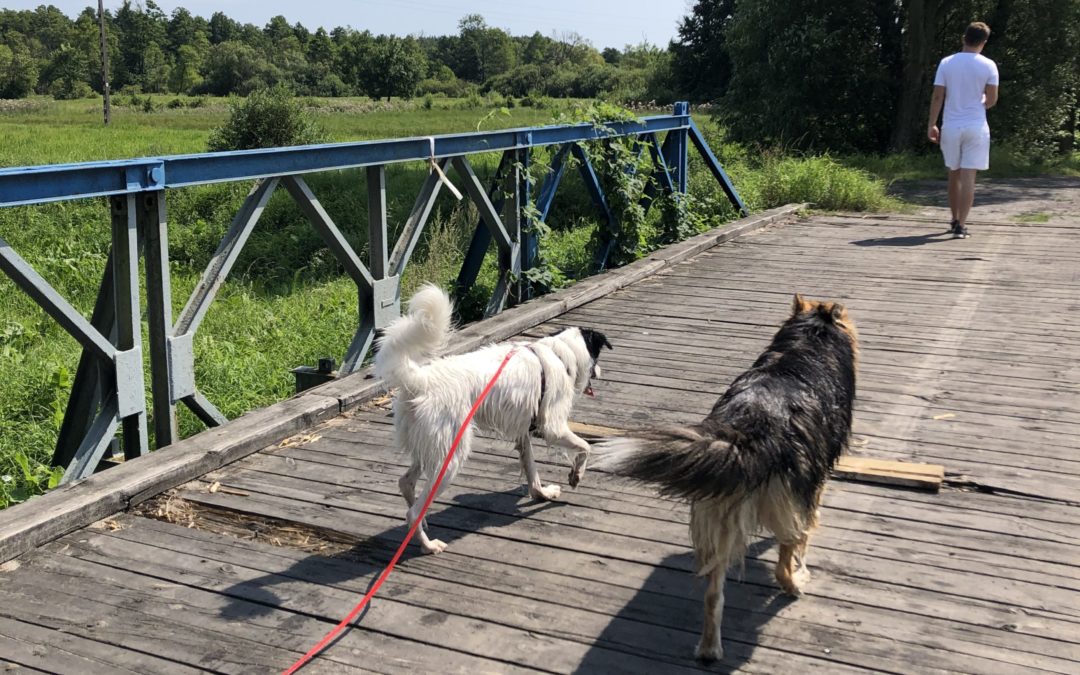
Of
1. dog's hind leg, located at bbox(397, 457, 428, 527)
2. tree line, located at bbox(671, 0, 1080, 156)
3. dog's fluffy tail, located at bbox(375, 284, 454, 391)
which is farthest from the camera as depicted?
tree line, located at bbox(671, 0, 1080, 156)

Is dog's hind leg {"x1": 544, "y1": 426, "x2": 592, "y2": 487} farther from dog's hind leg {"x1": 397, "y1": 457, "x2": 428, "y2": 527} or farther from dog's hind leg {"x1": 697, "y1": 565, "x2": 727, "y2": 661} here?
dog's hind leg {"x1": 697, "y1": 565, "x2": 727, "y2": 661}

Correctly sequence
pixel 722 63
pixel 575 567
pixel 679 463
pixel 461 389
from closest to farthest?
pixel 679 463
pixel 575 567
pixel 461 389
pixel 722 63

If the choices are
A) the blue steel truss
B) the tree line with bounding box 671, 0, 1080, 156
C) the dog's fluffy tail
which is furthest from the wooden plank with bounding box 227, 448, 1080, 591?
the tree line with bounding box 671, 0, 1080, 156

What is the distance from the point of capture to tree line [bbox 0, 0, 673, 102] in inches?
2931

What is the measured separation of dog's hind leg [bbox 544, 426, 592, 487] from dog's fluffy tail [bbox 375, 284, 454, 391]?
2.44 feet

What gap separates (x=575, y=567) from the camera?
344cm

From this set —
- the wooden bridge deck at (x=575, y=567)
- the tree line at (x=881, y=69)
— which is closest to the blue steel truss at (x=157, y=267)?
the wooden bridge deck at (x=575, y=567)

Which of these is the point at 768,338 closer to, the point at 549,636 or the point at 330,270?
the point at 549,636

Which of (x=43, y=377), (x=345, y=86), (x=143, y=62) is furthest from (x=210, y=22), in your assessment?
(x=43, y=377)

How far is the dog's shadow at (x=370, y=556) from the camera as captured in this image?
3.18 m

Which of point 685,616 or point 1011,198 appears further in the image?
point 1011,198

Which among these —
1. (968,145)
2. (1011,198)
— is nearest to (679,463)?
(968,145)

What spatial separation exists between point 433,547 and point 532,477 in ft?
1.95

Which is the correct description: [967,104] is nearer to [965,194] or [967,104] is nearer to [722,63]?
[965,194]
